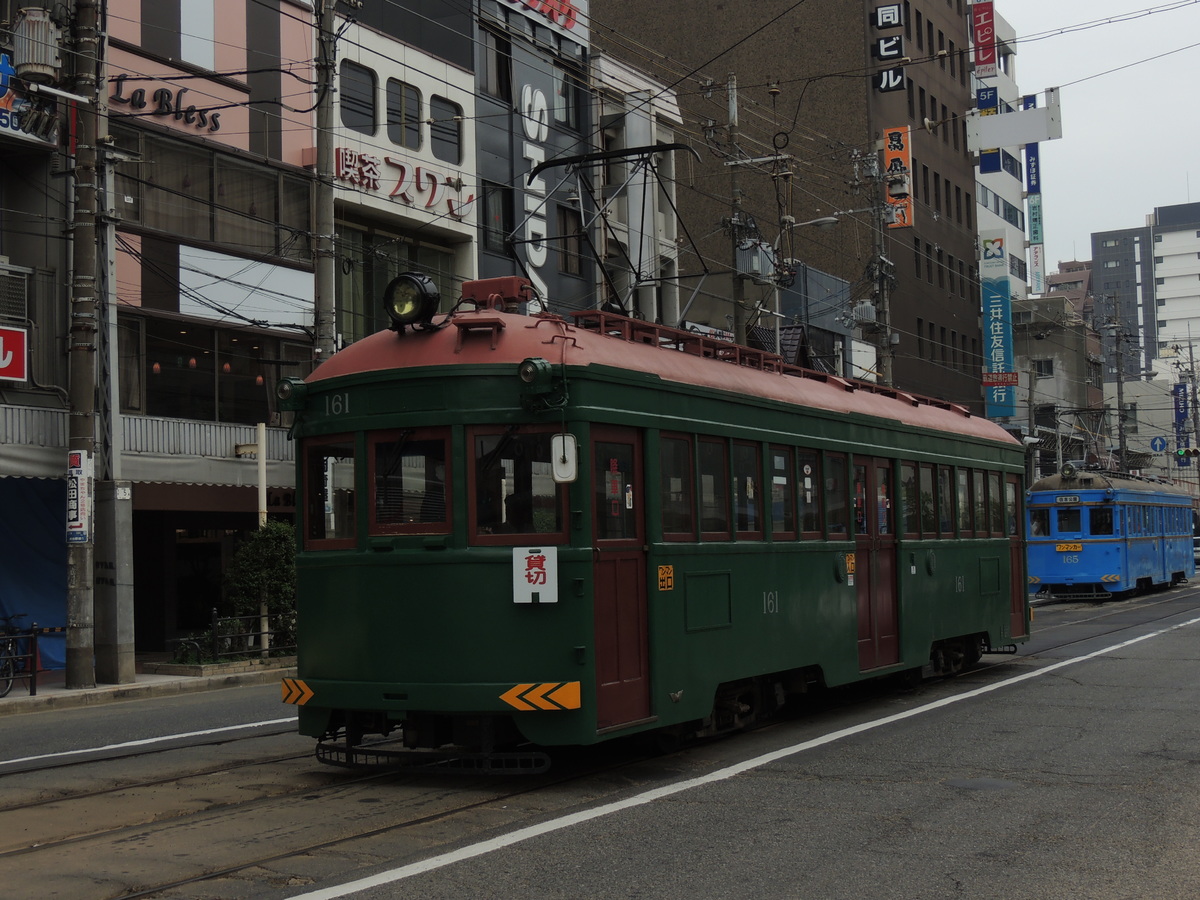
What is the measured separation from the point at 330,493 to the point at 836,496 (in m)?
5.08

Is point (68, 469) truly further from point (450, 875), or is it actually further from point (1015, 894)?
point (1015, 894)

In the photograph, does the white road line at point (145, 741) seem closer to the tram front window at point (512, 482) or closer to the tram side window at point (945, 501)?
the tram front window at point (512, 482)

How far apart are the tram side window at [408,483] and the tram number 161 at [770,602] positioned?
319cm

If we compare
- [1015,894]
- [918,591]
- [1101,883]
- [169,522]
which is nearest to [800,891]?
[1015,894]

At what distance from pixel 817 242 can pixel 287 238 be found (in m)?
32.9

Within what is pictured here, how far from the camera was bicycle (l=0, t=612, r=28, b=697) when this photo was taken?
57.1ft

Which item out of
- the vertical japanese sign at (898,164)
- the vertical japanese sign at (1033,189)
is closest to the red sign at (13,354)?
the vertical japanese sign at (898,164)

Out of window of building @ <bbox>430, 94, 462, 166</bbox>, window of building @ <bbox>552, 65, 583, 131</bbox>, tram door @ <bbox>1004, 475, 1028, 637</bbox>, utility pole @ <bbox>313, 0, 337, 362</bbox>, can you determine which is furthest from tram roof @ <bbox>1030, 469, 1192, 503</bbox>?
utility pole @ <bbox>313, 0, 337, 362</bbox>

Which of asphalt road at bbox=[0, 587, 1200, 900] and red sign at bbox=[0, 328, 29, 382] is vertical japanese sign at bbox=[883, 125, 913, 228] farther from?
asphalt road at bbox=[0, 587, 1200, 900]

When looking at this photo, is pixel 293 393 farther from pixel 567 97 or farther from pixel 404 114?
pixel 567 97

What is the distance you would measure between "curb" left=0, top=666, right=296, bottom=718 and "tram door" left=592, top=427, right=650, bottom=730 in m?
9.88

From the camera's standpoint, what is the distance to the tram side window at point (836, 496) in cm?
1271

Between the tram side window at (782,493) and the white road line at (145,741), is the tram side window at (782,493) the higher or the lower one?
the higher one

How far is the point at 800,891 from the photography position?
21.6 ft
